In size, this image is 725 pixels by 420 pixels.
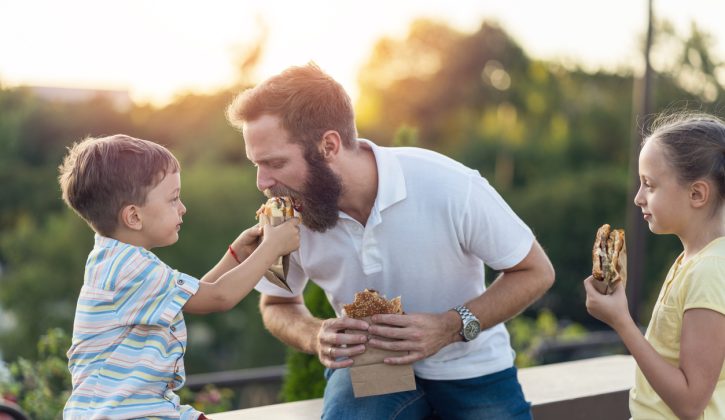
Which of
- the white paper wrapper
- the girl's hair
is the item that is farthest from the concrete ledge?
the girl's hair

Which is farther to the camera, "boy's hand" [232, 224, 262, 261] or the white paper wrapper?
"boy's hand" [232, 224, 262, 261]

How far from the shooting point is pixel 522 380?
4.04 m

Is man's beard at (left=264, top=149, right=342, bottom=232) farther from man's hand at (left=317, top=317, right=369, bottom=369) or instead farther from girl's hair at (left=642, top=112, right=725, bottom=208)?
girl's hair at (left=642, top=112, right=725, bottom=208)

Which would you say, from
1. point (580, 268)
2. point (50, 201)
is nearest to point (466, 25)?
point (580, 268)

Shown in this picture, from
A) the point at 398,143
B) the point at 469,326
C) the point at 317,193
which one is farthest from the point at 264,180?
the point at 398,143

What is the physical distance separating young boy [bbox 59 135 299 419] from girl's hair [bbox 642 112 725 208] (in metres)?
1.26

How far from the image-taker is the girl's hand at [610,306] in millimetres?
2426

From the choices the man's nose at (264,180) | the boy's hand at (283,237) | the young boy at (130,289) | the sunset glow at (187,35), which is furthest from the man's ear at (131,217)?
the sunset glow at (187,35)

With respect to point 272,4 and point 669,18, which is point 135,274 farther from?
point 669,18

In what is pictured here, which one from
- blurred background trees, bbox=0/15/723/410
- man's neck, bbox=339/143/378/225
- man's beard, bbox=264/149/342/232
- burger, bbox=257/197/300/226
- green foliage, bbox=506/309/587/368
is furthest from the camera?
blurred background trees, bbox=0/15/723/410

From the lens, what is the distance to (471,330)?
292 centimetres

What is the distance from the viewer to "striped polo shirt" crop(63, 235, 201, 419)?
7.82 ft

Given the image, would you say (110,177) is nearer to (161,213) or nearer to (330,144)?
(161,213)

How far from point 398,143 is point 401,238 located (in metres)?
1.70
